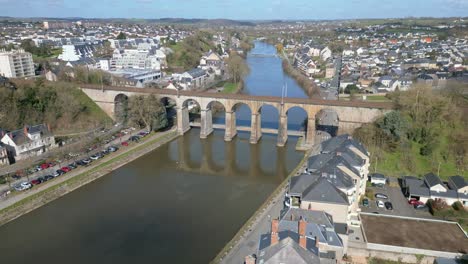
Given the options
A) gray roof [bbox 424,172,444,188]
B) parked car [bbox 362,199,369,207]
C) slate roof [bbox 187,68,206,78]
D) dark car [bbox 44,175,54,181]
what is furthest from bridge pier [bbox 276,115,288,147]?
slate roof [bbox 187,68,206,78]

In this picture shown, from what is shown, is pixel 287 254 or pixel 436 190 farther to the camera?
pixel 436 190

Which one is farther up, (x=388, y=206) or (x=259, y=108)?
(x=259, y=108)

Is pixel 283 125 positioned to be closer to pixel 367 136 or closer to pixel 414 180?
pixel 367 136

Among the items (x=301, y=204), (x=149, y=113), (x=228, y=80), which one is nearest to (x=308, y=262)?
(x=301, y=204)

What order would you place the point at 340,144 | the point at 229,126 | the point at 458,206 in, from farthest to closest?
1. the point at 229,126
2. the point at 340,144
3. the point at 458,206

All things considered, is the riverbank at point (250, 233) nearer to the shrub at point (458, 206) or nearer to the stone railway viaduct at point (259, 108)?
the shrub at point (458, 206)

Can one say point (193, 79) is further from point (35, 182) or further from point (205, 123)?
point (35, 182)

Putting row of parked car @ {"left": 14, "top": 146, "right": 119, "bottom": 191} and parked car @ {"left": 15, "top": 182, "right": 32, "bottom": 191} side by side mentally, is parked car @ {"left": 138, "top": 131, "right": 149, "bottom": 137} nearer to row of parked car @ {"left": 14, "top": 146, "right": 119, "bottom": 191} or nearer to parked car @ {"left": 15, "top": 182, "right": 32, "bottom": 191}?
row of parked car @ {"left": 14, "top": 146, "right": 119, "bottom": 191}

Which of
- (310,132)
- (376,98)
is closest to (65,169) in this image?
(310,132)
